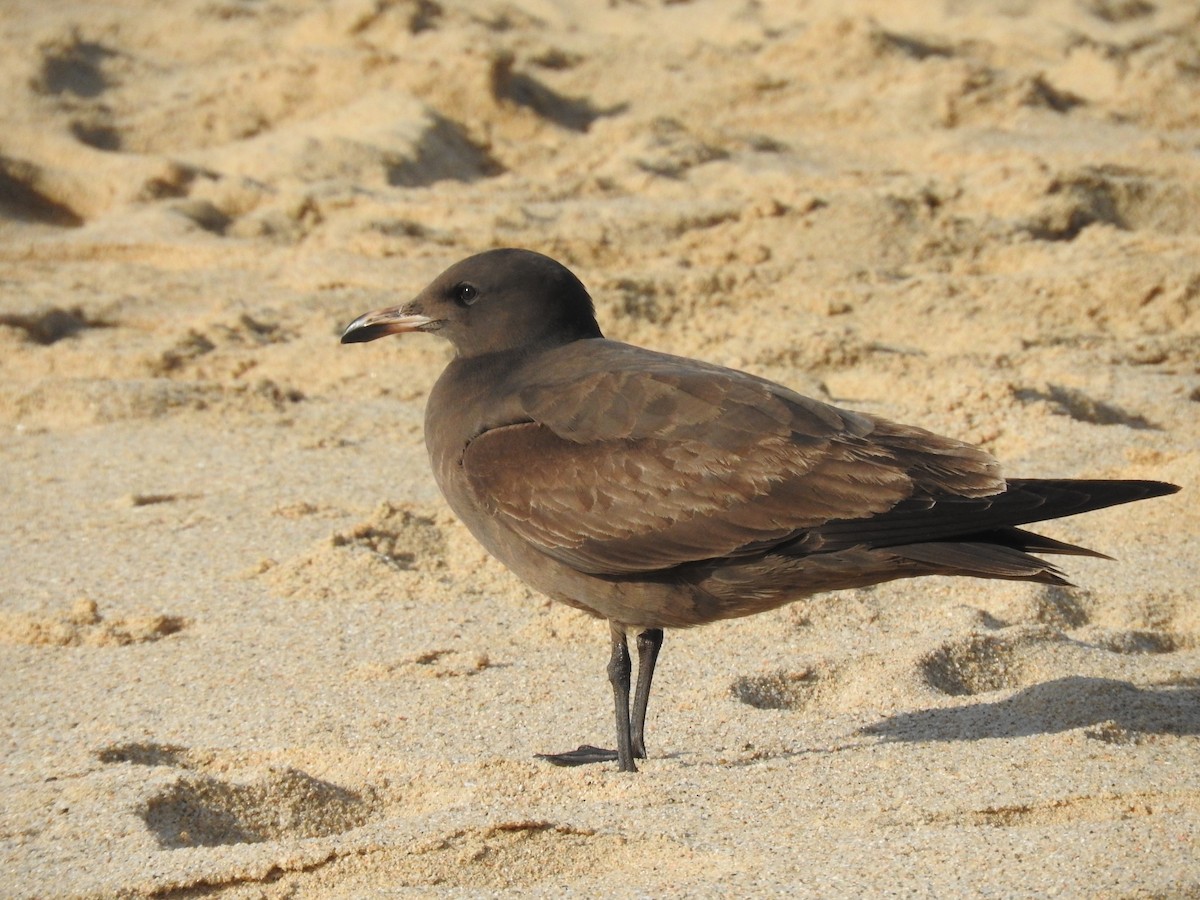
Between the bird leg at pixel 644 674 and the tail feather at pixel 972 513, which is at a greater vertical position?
the tail feather at pixel 972 513

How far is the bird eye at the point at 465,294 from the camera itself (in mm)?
4539

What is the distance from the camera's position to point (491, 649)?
15.0ft

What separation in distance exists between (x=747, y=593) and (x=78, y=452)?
10.7 feet

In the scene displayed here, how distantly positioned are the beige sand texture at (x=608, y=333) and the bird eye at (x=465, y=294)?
3.18ft

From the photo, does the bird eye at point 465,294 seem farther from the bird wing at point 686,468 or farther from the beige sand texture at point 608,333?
the beige sand texture at point 608,333

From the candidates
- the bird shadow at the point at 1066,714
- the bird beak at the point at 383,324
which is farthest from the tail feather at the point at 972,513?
the bird beak at the point at 383,324

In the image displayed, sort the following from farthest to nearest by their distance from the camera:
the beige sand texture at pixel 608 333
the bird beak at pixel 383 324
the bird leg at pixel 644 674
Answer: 1. the bird beak at pixel 383 324
2. the bird leg at pixel 644 674
3. the beige sand texture at pixel 608 333

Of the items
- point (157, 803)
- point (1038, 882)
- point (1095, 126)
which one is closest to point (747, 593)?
point (1038, 882)

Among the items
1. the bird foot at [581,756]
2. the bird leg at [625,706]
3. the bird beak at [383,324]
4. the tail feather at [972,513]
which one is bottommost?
the bird foot at [581,756]

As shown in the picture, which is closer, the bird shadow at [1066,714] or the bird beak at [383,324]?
the bird shadow at [1066,714]

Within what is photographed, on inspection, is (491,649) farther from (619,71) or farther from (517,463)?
(619,71)

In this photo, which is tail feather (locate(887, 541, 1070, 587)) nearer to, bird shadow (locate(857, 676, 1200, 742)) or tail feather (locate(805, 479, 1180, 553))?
tail feather (locate(805, 479, 1180, 553))

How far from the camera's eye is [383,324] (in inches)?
186

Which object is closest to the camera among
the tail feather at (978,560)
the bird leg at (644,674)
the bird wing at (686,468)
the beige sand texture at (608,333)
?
the beige sand texture at (608,333)
